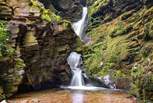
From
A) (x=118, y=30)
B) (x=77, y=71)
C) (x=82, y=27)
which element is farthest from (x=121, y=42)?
(x=82, y=27)

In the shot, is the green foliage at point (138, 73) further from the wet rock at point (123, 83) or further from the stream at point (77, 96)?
the wet rock at point (123, 83)

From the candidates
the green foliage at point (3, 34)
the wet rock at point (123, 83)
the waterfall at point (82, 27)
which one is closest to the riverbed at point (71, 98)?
the wet rock at point (123, 83)

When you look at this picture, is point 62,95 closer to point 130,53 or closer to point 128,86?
point 128,86

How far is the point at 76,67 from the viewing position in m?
39.9

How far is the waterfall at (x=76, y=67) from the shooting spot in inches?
1470

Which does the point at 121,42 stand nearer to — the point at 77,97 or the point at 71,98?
the point at 77,97

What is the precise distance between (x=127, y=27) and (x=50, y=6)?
13653 mm

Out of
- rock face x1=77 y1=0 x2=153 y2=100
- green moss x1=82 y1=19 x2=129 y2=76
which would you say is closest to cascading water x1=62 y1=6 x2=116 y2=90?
rock face x1=77 y1=0 x2=153 y2=100

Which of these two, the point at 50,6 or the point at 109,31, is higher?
the point at 50,6

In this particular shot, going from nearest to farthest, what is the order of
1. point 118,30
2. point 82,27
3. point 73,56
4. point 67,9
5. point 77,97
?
point 77,97, point 73,56, point 118,30, point 82,27, point 67,9

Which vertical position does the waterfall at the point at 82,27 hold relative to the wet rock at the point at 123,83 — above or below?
above

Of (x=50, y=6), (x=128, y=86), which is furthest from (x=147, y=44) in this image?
(x=50, y=6)

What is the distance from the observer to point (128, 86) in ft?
108

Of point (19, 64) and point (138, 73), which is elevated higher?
point (19, 64)
